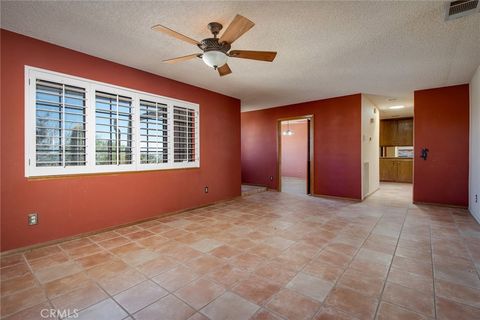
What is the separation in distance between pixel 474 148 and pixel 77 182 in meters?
6.40

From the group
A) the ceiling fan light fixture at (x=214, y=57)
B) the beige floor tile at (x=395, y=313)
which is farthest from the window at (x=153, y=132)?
the beige floor tile at (x=395, y=313)

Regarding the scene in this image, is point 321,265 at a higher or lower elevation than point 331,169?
lower

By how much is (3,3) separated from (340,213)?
17.2 ft

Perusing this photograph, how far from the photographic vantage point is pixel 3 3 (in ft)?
6.87

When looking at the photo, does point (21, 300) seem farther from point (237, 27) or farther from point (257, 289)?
point (237, 27)

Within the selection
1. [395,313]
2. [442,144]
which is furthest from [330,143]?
[395,313]

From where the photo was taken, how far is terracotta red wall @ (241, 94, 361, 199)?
213 inches

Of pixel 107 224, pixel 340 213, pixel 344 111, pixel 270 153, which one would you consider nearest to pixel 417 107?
pixel 344 111

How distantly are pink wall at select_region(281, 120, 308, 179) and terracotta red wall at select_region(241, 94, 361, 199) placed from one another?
325cm

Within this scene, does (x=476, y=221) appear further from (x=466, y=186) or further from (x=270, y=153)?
(x=270, y=153)

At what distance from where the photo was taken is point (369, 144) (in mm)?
5977

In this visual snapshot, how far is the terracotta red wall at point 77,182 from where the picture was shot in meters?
2.53

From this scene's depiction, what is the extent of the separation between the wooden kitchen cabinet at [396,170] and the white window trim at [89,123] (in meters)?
8.04

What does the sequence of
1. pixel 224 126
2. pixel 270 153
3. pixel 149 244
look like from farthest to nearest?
pixel 270 153, pixel 224 126, pixel 149 244
